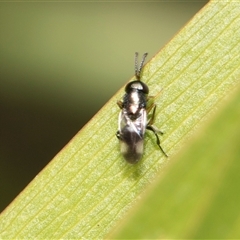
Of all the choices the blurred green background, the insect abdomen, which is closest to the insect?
the insect abdomen

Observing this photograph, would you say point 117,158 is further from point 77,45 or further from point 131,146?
point 77,45

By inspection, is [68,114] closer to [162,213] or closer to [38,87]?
[38,87]

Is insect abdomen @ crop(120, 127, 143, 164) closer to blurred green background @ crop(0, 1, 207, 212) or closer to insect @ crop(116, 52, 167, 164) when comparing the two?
insect @ crop(116, 52, 167, 164)

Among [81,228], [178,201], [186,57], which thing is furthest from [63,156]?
[178,201]

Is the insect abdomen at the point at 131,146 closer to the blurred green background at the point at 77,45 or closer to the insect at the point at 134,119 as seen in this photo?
the insect at the point at 134,119

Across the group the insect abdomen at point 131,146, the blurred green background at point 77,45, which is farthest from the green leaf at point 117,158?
the blurred green background at point 77,45

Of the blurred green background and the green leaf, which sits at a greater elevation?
the blurred green background
